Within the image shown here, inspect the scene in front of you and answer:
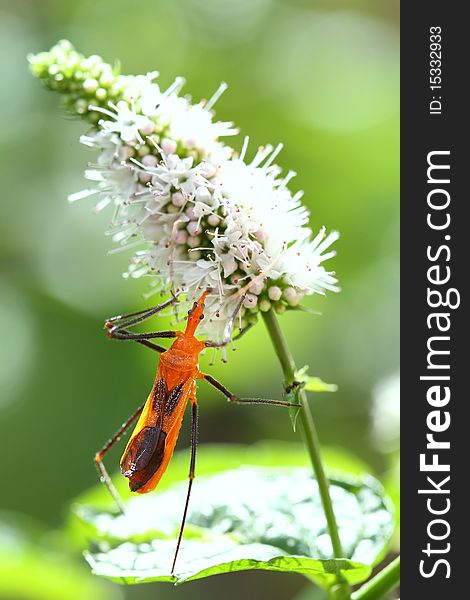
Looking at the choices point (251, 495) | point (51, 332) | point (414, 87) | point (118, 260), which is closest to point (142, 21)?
point (118, 260)

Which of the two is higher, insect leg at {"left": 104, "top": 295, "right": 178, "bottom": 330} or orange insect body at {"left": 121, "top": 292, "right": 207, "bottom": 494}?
insect leg at {"left": 104, "top": 295, "right": 178, "bottom": 330}

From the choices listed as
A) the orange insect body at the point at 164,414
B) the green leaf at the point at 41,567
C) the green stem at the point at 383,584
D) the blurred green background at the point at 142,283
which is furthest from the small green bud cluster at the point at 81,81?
the blurred green background at the point at 142,283

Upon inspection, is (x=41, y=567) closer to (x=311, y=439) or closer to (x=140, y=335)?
(x=140, y=335)

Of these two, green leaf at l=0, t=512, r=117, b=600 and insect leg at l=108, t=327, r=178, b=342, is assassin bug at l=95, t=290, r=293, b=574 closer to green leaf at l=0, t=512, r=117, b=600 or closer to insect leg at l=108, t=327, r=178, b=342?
insect leg at l=108, t=327, r=178, b=342

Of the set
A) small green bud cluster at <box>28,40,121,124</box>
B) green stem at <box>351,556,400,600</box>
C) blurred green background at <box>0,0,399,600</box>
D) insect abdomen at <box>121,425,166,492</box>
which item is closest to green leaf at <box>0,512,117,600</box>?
blurred green background at <box>0,0,399,600</box>

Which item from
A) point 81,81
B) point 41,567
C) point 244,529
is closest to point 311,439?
point 244,529

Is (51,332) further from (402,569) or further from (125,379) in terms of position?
(402,569)
